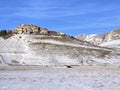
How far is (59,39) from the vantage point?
315 ft

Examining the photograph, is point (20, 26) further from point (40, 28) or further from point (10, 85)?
point (10, 85)

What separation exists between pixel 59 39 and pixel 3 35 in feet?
93.3

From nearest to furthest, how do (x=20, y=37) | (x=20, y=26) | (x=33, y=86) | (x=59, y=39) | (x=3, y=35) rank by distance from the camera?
(x=33, y=86) → (x=59, y=39) → (x=20, y=37) → (x=3, y=35) → (x=20, y=26)

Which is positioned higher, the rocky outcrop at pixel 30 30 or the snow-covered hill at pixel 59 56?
the rocky outcrop at pixel 30 30

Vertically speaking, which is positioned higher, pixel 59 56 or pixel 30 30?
pixel 30 30

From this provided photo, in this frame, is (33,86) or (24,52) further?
(24,52)

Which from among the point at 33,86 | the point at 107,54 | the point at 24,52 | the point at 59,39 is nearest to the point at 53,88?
the point at 33,86

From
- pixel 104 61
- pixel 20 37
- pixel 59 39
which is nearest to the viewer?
pixel 104 61

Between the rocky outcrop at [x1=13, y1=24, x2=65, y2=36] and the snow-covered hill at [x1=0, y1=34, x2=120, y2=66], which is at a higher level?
the rocky outcrop at [x1=13, y1=24, x2=65, y2=36]

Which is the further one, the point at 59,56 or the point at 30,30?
the point at 30,30

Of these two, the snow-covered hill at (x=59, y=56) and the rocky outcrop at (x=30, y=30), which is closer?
the snow-covered hill at (x=59, y=56)

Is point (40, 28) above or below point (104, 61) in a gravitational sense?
above

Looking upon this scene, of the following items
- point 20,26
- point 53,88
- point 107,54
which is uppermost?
point 20,26

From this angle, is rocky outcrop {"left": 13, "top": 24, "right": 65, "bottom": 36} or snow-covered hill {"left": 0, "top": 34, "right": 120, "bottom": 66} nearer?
snow-covered hill {"left": 0, "top": 34, "right": 120, "bottom": 66}
